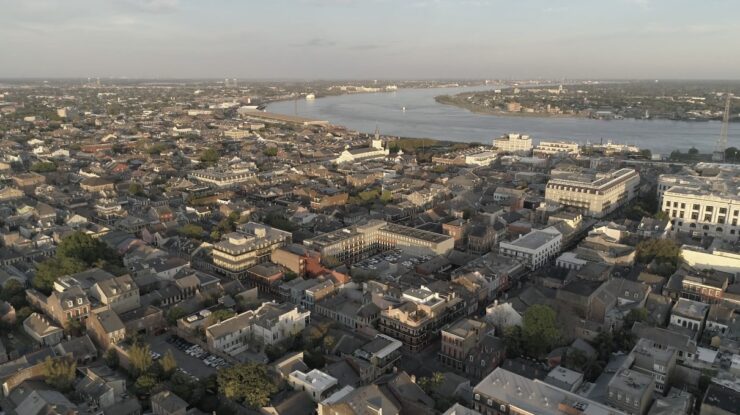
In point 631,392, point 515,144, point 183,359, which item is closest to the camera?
point 631,392

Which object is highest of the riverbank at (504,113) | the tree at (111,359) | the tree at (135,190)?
the riverbank at (504,113)

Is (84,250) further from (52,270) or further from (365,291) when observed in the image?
(365,291)

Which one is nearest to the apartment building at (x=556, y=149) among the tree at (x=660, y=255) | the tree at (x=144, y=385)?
the tree at (x=660, y=255)

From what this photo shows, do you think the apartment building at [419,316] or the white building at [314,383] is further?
the apartment building at [419,316]

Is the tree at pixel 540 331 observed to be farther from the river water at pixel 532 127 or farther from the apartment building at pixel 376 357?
the river water at pixel 532 127

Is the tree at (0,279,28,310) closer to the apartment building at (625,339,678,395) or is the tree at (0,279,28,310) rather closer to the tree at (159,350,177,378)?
the tree at (159,350,177,378)

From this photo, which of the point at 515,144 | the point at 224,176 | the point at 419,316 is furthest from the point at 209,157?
the point at 419,316

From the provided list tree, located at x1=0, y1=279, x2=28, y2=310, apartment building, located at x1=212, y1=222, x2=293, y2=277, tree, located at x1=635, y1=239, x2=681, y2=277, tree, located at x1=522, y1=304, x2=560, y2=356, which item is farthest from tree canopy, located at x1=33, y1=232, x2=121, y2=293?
tree, located at x1=635, y1=239, x2=681, y2=277

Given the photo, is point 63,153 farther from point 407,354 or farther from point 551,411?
point 551,411
